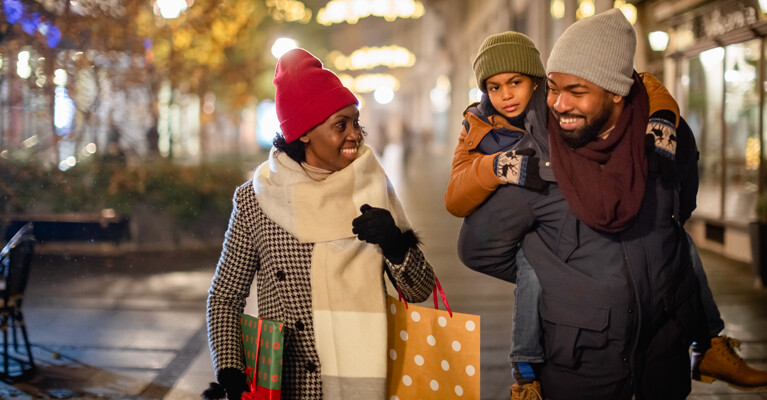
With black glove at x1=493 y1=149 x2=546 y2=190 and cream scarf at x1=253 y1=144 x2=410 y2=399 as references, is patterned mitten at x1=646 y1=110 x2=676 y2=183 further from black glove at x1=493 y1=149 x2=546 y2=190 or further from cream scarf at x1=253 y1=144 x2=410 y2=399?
cream scarf at x1=253 y1=144 x2=410 y2=399

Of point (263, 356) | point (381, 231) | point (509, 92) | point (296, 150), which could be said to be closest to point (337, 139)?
point (296, 150)

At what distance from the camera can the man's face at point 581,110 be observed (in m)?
2.24

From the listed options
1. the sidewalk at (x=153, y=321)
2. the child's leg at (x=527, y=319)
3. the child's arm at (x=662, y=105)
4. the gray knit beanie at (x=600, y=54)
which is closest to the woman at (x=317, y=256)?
the child's leg at (x=527, y=319)

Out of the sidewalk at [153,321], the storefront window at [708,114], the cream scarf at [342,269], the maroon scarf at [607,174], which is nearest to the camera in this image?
the maroon scarf at [607,174]

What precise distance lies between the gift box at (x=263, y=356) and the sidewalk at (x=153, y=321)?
1.19 m

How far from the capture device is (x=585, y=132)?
2240mm

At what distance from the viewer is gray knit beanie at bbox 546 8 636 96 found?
2229 mm

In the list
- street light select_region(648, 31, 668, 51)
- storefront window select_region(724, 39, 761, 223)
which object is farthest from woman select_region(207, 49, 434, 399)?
street light select_region(648, 31, 668, 51)

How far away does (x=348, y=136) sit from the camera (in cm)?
266

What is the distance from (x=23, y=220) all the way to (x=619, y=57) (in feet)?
25.9

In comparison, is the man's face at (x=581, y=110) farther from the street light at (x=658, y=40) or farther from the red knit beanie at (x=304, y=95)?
the street light at (x=658, y=40)

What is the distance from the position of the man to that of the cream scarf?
42cm

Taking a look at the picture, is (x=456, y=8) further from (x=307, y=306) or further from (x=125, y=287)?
(x=307, y=306)

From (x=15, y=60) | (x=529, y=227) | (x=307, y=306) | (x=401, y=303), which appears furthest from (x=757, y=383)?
(x=15, y=60)
